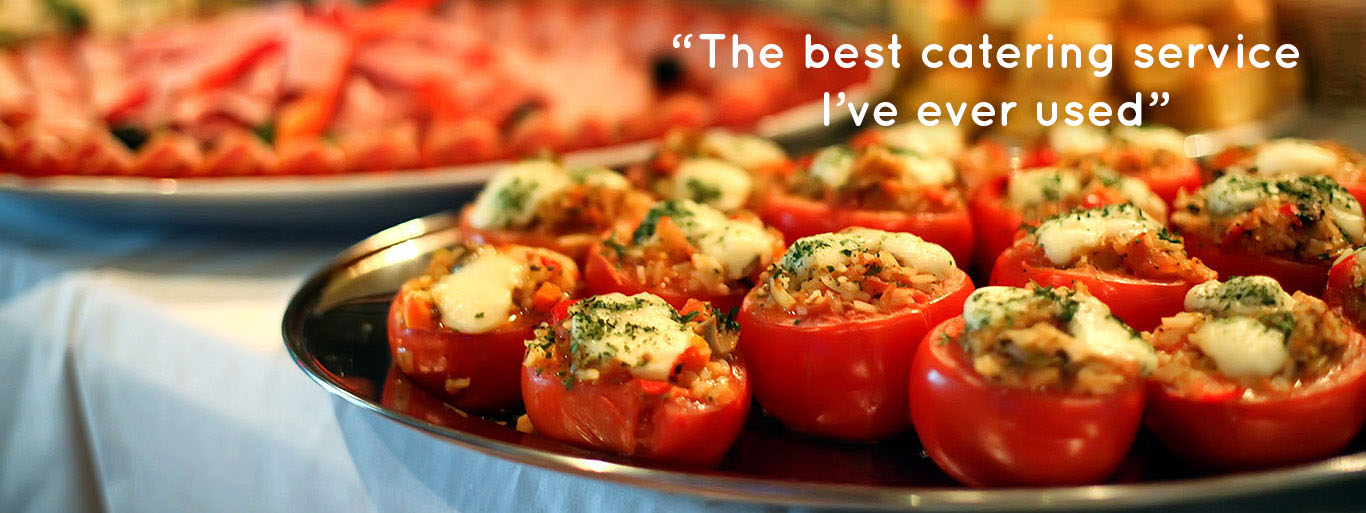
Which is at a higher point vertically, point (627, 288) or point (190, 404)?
point (627, 288)

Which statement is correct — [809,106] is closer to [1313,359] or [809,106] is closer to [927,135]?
[927,135]

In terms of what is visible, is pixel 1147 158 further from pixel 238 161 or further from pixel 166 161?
pixel 166 161

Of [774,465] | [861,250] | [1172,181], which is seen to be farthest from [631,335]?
[1172,181]

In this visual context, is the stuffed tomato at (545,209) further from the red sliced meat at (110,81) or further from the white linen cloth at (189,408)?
the red sliced meat at (110,81)

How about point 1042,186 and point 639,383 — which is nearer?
point 639,383

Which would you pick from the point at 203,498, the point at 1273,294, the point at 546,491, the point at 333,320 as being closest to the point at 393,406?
the point at 546,491

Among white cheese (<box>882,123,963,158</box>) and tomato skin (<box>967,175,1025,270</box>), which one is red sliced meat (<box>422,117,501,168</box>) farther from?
tomato skin (<box>967,175,1025,270</box>)

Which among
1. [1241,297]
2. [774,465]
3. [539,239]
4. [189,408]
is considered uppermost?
[1241,297]
